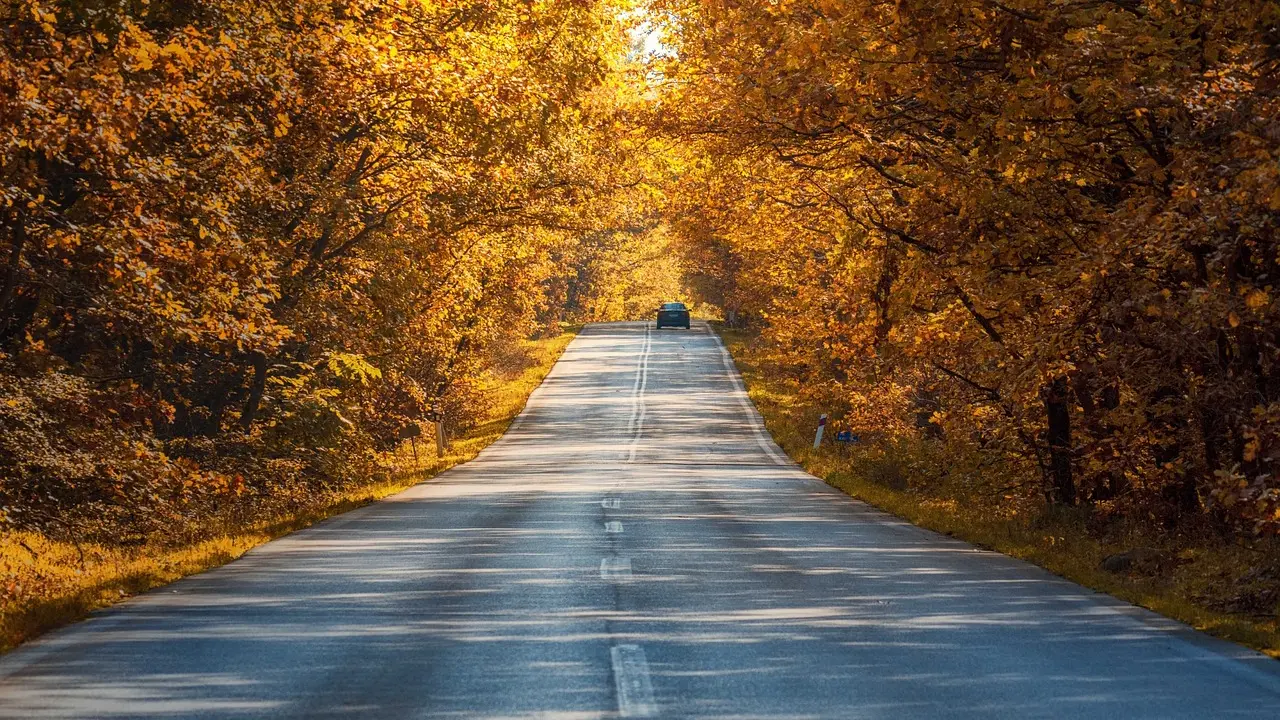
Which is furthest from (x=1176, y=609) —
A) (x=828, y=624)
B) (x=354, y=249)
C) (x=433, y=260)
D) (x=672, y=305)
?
(x=672, y=305)

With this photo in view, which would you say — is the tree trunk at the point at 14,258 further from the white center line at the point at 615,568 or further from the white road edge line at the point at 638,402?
the white road edge line at the point at 638,402

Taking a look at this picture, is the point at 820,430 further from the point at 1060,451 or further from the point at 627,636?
the point at 627,636

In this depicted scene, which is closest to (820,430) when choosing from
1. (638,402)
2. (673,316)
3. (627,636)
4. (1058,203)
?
(638,402)

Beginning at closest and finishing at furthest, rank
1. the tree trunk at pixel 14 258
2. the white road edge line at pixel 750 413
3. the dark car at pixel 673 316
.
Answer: the tree trunk at pixel 14 258 < the white road edge line at pixel 750 413 < the dark car at pixel 673 316

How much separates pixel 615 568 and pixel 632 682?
5591 mm

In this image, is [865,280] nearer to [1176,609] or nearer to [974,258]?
[974,258]

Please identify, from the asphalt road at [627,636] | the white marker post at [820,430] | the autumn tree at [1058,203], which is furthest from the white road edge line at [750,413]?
the asphalt road at [627,636]

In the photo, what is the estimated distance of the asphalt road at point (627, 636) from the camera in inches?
319

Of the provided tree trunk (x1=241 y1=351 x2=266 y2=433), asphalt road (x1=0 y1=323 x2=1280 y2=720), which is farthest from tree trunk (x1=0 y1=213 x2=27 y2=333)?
tree trunk (x1=241 y1=351 x2=266 y2=433)

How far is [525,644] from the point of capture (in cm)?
980

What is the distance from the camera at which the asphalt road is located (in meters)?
8.11

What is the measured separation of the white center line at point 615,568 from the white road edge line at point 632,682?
373cm

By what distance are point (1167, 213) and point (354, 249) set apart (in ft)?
59.8

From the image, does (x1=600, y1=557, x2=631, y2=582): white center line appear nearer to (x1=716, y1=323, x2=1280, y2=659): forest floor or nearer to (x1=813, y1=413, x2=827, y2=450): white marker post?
(x1=716, y1=323, x2=1280, y2=659): forest floor
